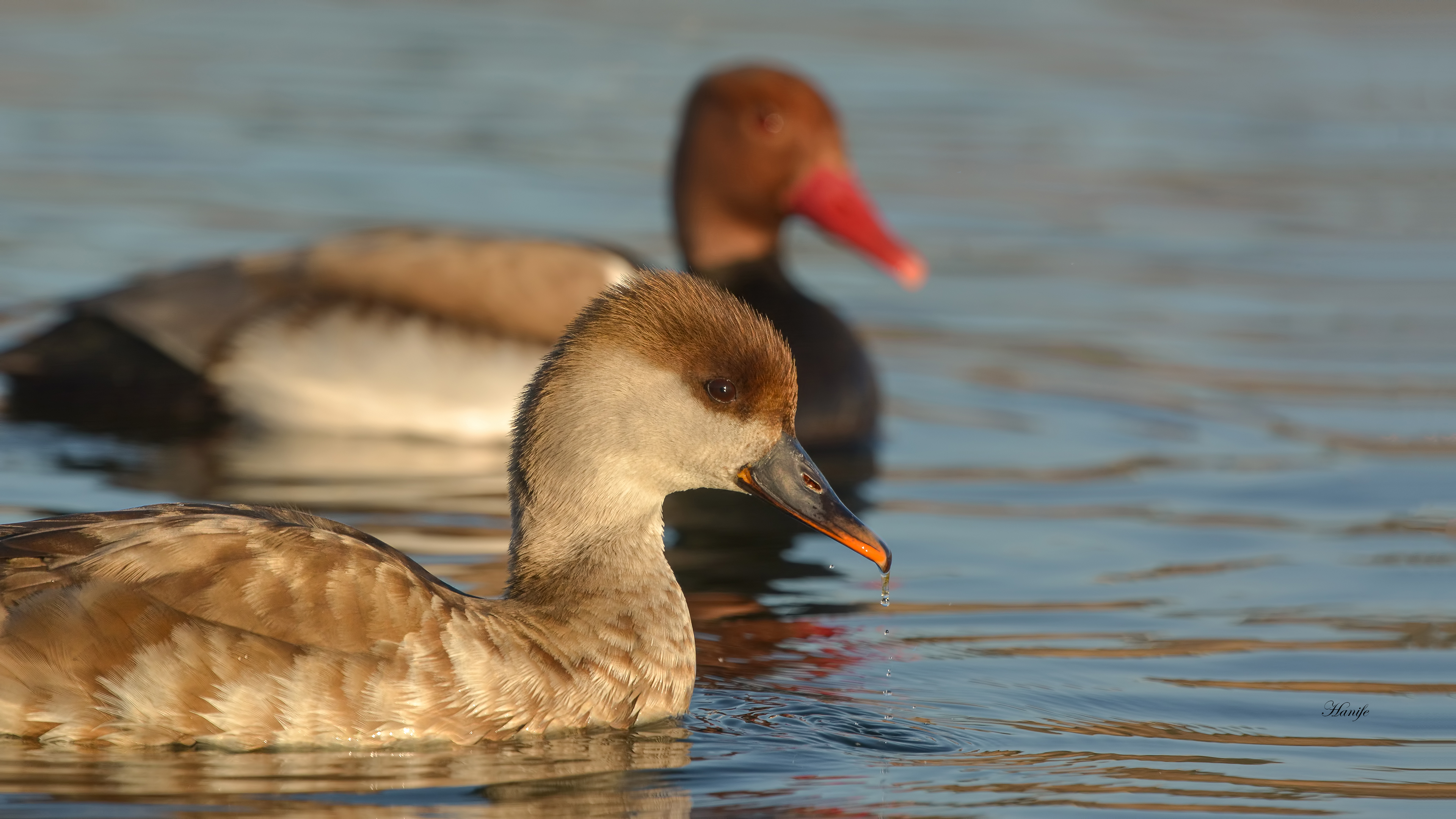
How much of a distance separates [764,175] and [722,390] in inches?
189

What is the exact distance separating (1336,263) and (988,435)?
12.5 feet

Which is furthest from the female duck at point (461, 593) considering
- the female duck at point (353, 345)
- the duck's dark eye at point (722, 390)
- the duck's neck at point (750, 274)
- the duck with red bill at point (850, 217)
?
the duck with red bill at point (850, 217)

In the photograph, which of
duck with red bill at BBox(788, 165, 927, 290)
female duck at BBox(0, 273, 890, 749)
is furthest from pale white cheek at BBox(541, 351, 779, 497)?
duck with red bill at BBox(788, 165, 927, 290)

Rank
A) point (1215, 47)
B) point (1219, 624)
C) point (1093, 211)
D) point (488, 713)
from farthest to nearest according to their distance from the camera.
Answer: point (1215, 47) < point (1093, 211) < point (1219, 624) < point (488, 713)

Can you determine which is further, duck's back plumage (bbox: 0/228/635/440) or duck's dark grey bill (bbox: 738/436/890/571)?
duck's back plumage (bbox: 0/228/635/440)

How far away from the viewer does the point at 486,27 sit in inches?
696

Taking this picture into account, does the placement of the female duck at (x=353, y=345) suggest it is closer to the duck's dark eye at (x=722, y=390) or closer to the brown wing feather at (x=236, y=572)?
the duck's dark eye at (x=722, y=390)

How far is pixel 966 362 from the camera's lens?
10836 mm

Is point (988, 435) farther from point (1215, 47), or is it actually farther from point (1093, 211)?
point (1215, 47)

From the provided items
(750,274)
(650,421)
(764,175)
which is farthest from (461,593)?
(764,175)

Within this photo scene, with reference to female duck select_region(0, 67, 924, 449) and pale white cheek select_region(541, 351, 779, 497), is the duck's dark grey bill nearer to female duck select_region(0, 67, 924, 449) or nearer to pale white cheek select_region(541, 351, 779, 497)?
pale white cheek select_region(541, 351, 779, 497)

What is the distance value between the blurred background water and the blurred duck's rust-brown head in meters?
0.85

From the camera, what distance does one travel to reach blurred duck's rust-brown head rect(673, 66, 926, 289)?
10.3m

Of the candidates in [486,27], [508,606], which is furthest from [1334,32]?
[508,606]
